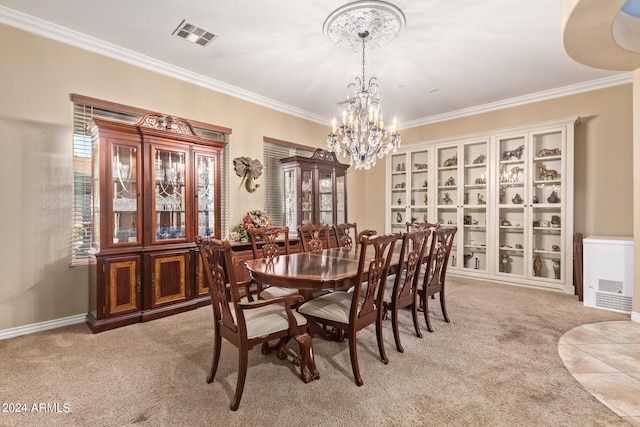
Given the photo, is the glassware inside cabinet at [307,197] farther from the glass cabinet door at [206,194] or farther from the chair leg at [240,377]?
the chair leg at [240,377]

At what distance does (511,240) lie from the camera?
16.7 feet

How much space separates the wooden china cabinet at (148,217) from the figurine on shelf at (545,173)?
15.8 ft

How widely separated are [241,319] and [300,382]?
69 centimetres

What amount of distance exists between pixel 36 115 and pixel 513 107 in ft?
21.0

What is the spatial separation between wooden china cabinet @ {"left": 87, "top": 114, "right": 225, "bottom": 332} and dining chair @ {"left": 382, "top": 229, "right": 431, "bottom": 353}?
2.39 meters

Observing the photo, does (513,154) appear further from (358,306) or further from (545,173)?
(358,306)

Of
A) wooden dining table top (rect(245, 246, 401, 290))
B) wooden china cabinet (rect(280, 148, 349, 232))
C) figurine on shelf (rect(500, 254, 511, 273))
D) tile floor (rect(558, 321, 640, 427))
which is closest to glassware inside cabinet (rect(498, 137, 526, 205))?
figurine on shelf (rect(500, 254, 511, 273))

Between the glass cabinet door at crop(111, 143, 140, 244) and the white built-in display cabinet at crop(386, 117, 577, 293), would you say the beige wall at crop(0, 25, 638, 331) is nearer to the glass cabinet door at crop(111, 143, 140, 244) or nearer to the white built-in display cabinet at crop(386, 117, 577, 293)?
the white built-in display cabinet at crop(386, 117, 577, 293)

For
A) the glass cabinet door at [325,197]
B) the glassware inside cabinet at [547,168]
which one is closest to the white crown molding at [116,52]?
the glass cabinet door at [325,197]

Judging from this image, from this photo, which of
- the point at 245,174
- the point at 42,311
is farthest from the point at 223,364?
the point at 245,174

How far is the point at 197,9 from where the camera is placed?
2.74 meters

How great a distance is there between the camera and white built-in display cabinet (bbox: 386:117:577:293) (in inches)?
178

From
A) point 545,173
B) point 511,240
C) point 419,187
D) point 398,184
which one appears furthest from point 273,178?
point 545,173

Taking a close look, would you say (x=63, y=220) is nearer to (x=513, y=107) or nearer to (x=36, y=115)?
(x=36, y=115)
